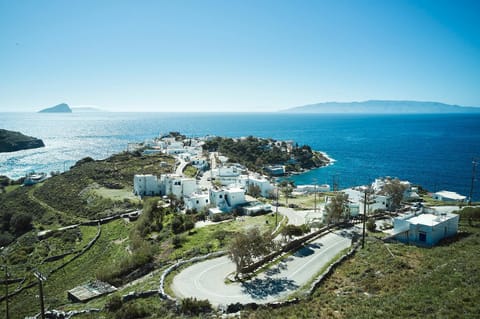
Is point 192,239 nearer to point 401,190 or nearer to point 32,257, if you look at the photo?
point 32,257

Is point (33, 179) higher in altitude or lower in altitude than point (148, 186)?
lower

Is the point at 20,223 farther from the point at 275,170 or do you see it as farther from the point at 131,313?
the point at 275,170

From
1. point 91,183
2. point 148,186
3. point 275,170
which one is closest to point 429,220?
point 148,186

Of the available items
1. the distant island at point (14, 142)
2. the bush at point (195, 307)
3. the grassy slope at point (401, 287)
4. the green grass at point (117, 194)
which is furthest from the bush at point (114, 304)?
the distant island at point (14, 142)

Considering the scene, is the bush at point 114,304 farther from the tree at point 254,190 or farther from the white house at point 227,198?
the tree at point 254,190

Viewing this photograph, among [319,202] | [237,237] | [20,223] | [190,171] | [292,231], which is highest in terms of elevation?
[237,237]

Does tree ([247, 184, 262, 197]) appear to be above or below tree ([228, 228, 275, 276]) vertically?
below

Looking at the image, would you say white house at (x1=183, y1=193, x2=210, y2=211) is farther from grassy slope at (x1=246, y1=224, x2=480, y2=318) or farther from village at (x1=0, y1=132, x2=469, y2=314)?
grassy slope at (x1=246, y1=224, x2=480, y2=318)

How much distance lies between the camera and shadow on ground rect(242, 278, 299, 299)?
21.0 m

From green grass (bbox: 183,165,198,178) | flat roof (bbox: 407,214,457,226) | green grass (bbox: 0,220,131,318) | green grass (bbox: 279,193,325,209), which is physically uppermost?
flat roof (bbox: 407,214,457,226)

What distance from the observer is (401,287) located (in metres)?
18.9

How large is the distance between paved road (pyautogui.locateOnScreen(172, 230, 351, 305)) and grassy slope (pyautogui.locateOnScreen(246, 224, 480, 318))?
2069mm

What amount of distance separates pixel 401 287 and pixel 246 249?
32.5ft

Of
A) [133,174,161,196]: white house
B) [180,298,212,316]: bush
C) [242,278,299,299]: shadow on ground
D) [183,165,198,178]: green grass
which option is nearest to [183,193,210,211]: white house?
[133,174,161,196]: white house
